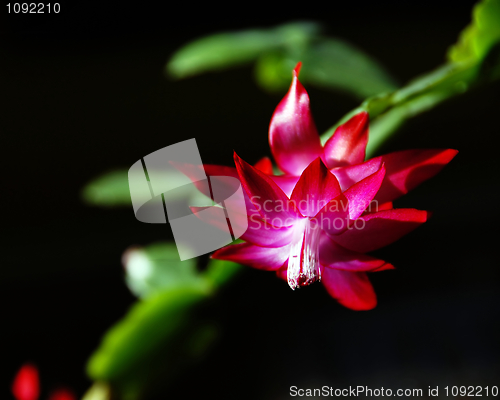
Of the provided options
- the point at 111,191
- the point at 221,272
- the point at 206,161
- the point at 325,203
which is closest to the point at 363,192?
the point at 325,203

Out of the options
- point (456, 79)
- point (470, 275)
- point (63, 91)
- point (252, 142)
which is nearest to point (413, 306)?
point (470, 275)

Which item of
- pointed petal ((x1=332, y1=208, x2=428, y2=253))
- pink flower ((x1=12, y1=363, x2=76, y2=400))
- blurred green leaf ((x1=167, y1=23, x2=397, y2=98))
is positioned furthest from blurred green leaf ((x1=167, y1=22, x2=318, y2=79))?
Answer: pink flower ((x1=12, y1=363, x2=76, y2=400))

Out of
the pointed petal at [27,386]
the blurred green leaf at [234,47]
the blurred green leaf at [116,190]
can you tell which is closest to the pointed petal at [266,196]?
the blurred green leaf at [116,190]

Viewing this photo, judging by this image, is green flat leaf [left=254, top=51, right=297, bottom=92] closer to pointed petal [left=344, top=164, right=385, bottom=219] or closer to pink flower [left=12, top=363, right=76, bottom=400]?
pointed petal [left=344, top=164, right=385, bottom=219]

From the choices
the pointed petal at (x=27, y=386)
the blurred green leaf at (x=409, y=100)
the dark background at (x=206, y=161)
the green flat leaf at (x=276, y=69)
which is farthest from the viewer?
the dark background at (x=206, y=161)

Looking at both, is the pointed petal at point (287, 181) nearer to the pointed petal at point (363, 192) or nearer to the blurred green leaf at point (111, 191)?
the pointed petal at point (363, 192)
